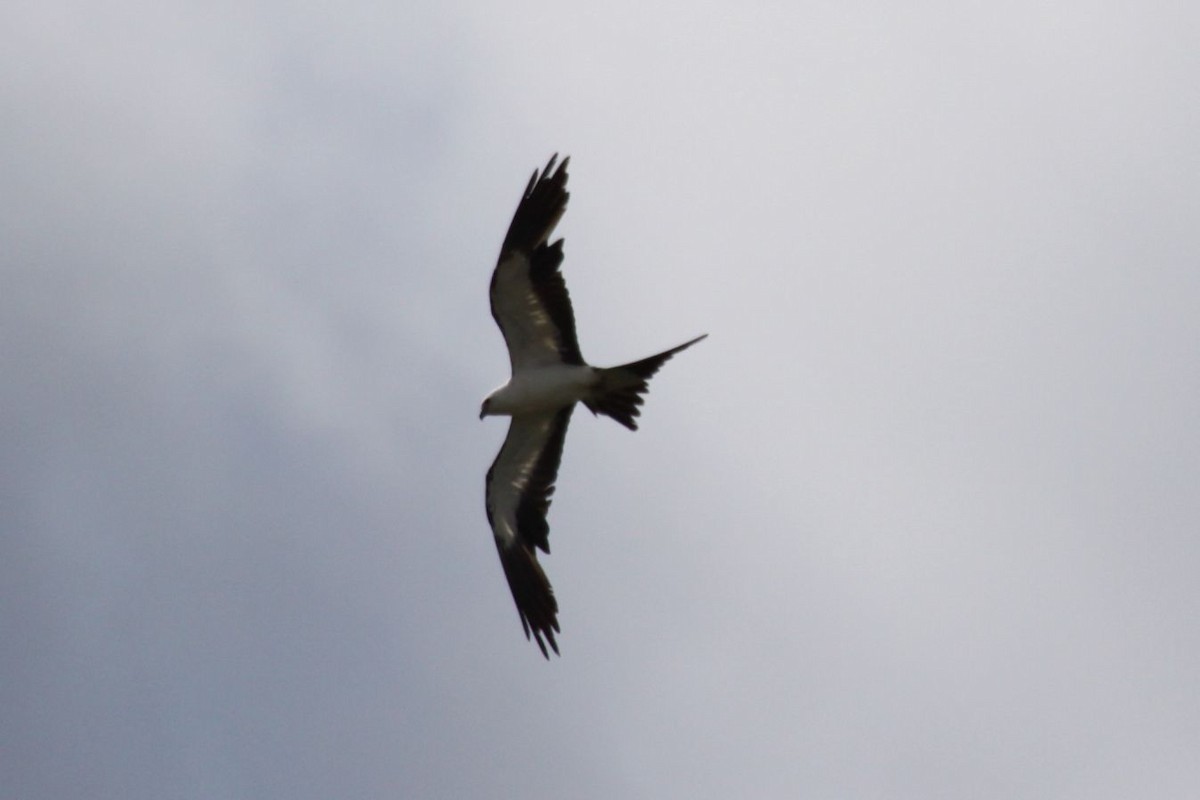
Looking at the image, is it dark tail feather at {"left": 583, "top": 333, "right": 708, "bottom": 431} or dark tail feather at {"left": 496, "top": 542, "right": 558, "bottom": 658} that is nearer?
dark tail feather at {"left": 583, "top": 333, "right": 708, "bottom": 431}

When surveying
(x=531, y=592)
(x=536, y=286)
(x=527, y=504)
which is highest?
(x=536, y=286)

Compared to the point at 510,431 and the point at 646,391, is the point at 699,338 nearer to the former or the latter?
the point at 646,391

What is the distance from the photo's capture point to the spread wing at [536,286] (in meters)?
17.1

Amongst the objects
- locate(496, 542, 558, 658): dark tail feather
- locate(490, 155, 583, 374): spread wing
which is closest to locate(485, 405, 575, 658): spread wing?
locate(496, 542, 558, 658): dark tail feather

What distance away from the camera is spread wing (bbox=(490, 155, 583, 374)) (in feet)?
56.2

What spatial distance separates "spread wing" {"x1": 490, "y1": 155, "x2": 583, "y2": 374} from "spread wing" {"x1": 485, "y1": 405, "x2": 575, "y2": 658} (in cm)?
75

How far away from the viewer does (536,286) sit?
683 inches

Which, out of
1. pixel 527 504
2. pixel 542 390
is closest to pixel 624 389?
pixel 542 390

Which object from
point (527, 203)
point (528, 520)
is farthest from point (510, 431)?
point (527, 203)

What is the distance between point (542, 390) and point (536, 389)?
68 millimetres

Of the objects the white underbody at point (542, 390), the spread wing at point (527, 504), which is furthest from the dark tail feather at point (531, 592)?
the white underbody at point (542, 390)

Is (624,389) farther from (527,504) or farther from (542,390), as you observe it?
(527,504)

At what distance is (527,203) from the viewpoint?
17.1m

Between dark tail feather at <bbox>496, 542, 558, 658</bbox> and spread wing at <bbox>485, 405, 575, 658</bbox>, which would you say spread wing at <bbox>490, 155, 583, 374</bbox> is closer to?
spread wing at <bbox>485, 405, 575, 658</bbox>
